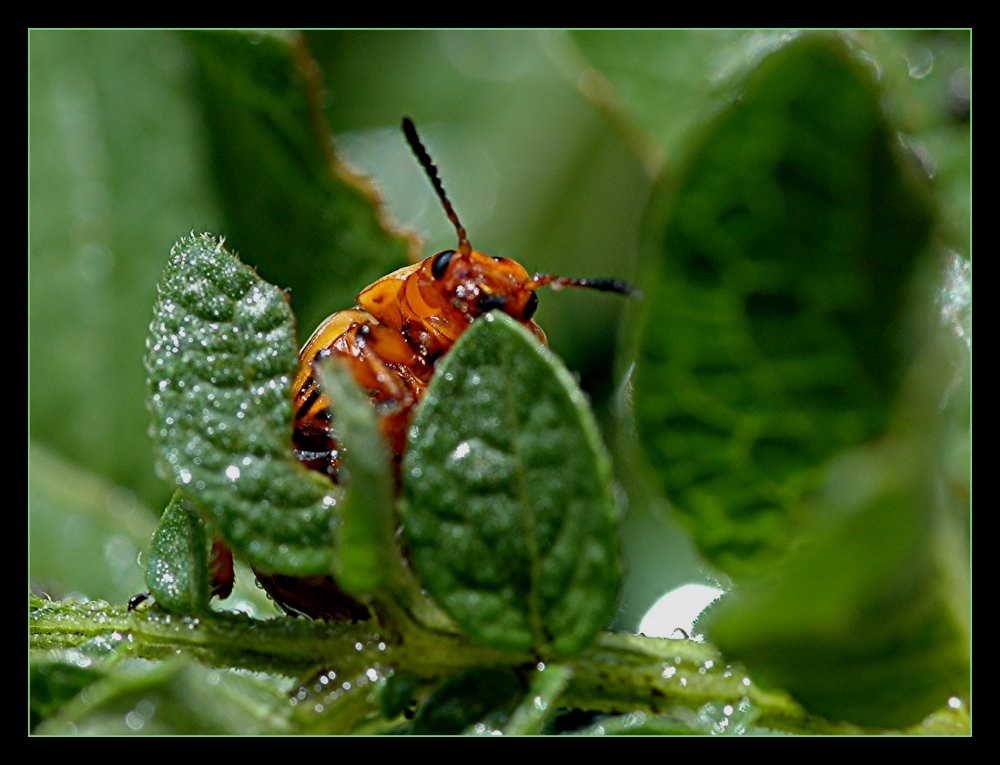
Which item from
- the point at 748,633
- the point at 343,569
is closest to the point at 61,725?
the point at 343,569

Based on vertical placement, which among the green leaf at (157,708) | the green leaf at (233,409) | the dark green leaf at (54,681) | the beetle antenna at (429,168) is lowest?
the green leaf at (157,708)

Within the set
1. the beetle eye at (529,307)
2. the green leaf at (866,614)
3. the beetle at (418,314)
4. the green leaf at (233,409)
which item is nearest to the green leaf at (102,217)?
the beetle at (418,314)

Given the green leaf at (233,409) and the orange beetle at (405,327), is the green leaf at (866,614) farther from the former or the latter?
the orange beetle at (405,327)

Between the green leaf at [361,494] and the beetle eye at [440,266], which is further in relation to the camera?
the beetle eye at [440,266]

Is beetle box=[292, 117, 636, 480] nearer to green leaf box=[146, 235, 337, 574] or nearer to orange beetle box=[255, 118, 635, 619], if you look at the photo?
orange beetle box=[255, 118, 635, 619]

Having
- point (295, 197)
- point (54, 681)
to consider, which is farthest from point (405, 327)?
point (54, 681)

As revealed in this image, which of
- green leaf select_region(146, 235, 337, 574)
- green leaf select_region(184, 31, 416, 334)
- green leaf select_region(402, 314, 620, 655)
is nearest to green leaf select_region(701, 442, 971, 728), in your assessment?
green leaf select_region(402, 314, 620, 655)
